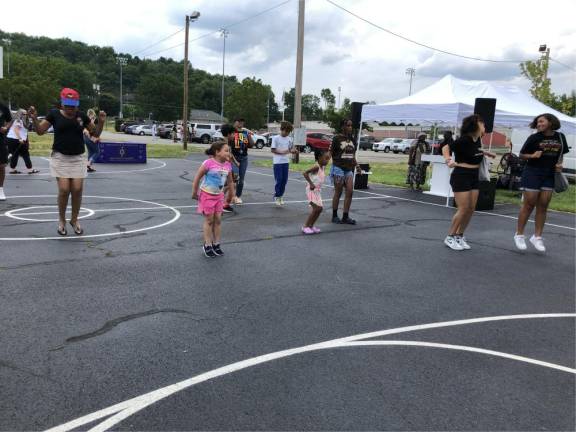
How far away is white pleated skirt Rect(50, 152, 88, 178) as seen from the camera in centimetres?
685

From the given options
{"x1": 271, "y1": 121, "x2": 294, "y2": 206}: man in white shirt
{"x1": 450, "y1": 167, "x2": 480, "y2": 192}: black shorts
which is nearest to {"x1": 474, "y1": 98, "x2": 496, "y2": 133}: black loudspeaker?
{"x1": 271, "y1": 121, "x2": 294, "y2": 206}: man in white shirt

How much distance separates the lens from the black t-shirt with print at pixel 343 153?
8.61m

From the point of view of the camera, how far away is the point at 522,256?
7.33 m

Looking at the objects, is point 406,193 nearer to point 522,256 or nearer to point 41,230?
point 522,256

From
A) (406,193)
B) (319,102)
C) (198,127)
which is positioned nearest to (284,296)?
(406,193)

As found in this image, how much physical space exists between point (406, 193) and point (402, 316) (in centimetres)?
1032

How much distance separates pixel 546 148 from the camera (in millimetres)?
7316

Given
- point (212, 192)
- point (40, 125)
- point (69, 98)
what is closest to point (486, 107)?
point (212, 192)

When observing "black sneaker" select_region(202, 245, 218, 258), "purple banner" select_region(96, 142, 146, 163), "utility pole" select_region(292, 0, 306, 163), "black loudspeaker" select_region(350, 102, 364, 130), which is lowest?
"black sneaker" select_region(202, 245, 218, 258)

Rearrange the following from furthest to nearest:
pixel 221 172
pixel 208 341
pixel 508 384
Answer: pixel 221 172, pixel 208 341, pixel 508 384

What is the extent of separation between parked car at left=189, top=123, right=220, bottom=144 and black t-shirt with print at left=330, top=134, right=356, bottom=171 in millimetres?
37967

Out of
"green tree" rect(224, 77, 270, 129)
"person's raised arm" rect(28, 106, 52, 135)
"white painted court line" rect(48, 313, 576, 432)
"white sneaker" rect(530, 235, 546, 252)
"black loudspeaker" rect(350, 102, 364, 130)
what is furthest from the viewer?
"green tree" rect(224, 77, 270, 129)

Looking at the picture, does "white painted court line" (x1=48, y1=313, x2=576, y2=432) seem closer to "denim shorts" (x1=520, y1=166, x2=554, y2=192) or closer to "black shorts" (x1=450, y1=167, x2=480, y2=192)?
"black shorts" (x1=450, y1=167, x2=480, y2=192)

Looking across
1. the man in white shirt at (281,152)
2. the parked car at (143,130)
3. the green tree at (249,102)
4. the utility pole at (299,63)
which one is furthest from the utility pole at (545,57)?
the green tree at (249,102)
